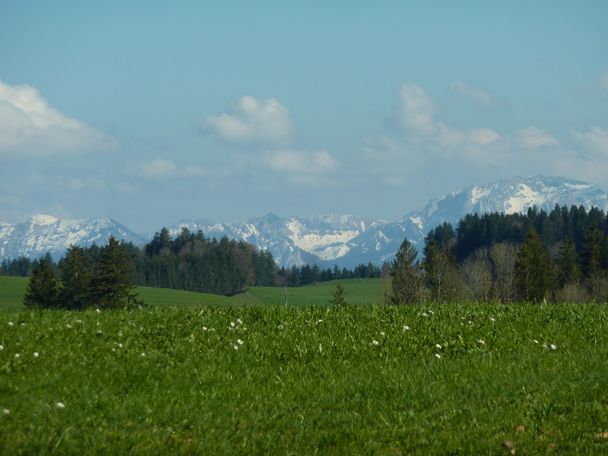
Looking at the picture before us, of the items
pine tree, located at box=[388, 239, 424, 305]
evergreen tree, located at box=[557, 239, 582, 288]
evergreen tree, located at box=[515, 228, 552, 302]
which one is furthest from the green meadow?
evergreen tree, located at box=[557, 239, 582, 288]

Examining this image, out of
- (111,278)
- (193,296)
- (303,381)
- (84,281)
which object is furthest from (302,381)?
(193,296)

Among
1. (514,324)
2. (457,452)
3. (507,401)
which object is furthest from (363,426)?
(514,324)

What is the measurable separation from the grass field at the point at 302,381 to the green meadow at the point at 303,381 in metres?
0.03

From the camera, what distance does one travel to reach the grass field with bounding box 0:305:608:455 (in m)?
9.75

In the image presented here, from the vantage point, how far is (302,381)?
1270 cm

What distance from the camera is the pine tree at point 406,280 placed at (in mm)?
66963

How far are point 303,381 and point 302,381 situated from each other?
2cm

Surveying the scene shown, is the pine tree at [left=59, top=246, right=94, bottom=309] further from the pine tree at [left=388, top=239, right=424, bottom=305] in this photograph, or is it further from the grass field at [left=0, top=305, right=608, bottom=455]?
the grass field at [left=0, top=305, right=608, bottom=455]

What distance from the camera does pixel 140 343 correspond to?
1419 cm

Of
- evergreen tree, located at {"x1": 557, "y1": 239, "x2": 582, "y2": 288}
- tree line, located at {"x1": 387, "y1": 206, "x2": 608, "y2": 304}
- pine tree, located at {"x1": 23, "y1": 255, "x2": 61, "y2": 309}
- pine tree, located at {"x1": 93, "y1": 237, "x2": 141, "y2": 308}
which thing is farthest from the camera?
evergreen tree, located at {"x1": 557, "y1": 239, "x2": 582, "y2": 288}

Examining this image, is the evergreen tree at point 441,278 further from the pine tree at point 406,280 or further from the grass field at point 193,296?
the grass field at point 193,296

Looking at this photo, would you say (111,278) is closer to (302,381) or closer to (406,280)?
(406,280)

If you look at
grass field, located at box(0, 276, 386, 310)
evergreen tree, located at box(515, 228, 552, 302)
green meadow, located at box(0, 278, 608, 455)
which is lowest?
green meadow, located at box(0, 278, 608, 455)

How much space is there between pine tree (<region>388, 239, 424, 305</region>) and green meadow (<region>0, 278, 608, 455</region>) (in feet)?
155
